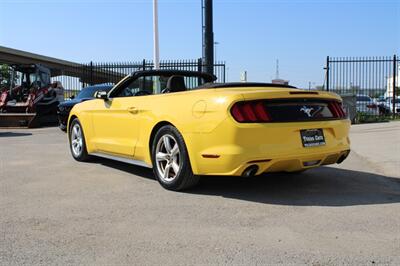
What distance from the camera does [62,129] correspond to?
48.8 feet

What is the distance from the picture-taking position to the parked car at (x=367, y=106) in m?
20.0

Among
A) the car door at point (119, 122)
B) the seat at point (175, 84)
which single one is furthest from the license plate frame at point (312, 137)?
the car door at point (119, 122)

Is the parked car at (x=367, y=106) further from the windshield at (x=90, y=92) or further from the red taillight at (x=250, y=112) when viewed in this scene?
the red taillight at (x=250, y=112)

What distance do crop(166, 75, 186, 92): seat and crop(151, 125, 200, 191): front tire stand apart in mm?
910

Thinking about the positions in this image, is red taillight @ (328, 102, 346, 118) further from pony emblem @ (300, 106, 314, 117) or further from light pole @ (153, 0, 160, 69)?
light pole @ (153, 0, 160, 69)

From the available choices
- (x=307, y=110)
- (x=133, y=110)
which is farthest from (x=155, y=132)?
(x=307, y=110)

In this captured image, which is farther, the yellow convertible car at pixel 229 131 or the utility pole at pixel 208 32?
the utility pole at pixel 208 32

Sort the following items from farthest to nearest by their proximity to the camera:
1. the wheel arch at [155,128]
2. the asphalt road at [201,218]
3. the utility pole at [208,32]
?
1. the utility pole at [208,32]
2. the wheel arch at [155,128]
3. the asphalt road at [201,218]

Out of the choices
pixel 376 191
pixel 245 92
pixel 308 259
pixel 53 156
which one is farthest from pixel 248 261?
pixel 53 156

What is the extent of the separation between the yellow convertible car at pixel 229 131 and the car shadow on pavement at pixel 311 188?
34 centimetres

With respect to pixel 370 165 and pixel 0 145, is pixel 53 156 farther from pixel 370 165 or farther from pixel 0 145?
pixel 370 165

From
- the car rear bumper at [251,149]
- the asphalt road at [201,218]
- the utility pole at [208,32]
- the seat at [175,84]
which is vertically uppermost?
the utility pole at [208,32]

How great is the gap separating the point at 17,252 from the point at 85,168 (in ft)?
12.4

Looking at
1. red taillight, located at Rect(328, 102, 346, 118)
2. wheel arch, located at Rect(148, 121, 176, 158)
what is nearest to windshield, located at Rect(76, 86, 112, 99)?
wheel arch, located at Rect(148, 121, 176, 158)
